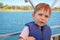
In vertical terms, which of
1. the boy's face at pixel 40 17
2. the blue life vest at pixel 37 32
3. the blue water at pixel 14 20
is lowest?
the blue water at pixel 14 20

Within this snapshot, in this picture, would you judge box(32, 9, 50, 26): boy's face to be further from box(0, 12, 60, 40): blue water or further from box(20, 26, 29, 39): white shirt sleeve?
box(0, 12, 60, 40): blue water

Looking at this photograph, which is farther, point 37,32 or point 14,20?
point 14,20

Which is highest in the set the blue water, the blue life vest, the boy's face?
the boy's face

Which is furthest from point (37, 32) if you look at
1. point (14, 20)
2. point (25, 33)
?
point (14, 20)

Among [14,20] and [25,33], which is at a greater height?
[25,33]

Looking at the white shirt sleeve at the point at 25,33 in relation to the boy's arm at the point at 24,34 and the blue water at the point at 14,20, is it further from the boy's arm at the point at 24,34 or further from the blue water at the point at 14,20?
the blue water at the point at 14,20

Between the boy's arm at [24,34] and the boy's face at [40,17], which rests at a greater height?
the boy's face at [40,17]

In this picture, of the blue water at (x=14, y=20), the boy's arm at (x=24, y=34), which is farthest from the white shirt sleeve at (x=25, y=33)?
the blue water at (x=14, y=20)

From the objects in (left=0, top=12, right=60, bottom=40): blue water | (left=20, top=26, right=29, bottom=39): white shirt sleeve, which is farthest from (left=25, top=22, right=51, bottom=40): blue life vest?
(left=0, top=12, right=60, bottom=40): blue water

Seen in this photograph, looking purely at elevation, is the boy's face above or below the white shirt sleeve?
above

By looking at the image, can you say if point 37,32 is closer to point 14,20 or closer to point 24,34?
point 24,34

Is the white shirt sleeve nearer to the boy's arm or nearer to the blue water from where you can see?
the boy's arm

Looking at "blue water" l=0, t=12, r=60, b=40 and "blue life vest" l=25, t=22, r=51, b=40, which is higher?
"blue life vest" l=25, t=22, r=51, b=40

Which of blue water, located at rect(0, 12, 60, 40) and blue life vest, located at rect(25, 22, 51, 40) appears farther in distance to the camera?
blue water, located at rect(0, 12, 60, 40)
